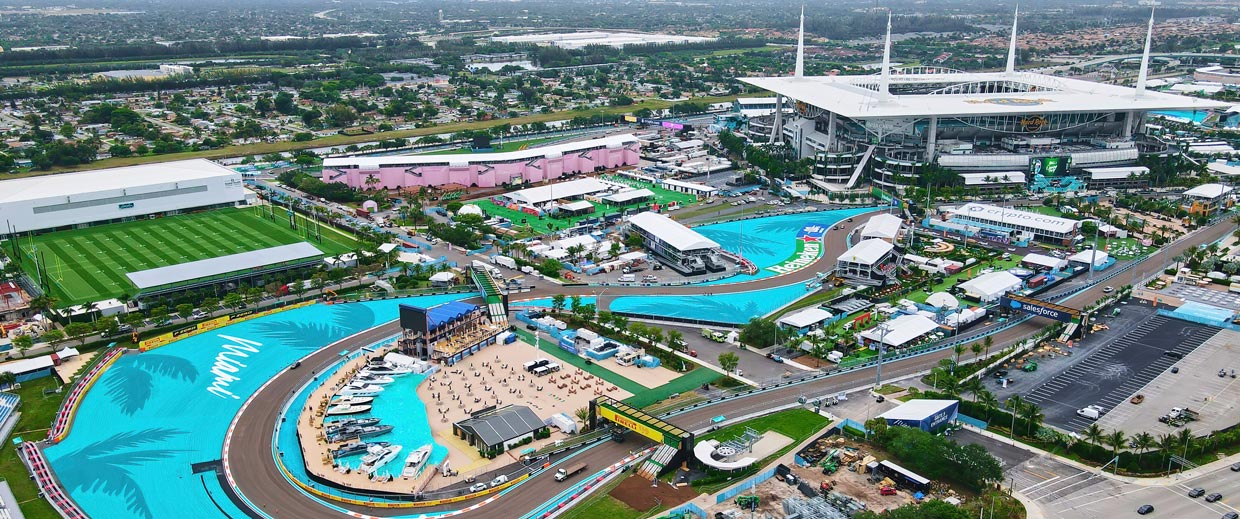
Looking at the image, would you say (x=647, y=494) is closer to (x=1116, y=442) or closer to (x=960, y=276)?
(x=1116, y=442)

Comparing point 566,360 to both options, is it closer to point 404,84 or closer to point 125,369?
point 125,369

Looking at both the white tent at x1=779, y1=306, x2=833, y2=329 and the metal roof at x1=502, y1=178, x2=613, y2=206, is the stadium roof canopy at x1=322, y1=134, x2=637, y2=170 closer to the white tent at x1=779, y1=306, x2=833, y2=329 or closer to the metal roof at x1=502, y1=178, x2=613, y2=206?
the metal roof at x1=502, y1=178, x2=613, y2=206

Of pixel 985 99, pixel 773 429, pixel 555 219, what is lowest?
pixel 773 429

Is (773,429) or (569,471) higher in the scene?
(569,471)

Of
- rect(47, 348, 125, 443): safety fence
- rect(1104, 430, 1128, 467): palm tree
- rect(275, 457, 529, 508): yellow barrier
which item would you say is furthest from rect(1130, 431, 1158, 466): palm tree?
rect(47, 348, 125, 443): safety fence

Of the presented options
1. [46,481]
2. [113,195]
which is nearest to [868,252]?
[46,481]

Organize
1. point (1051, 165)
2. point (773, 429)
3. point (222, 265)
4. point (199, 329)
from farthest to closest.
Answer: point (1051, 165)
point (222, 265)
point (199, 329)
point (773, 429)

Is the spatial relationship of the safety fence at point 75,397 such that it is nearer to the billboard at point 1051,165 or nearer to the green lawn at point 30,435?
the green lawn at point 30,435
